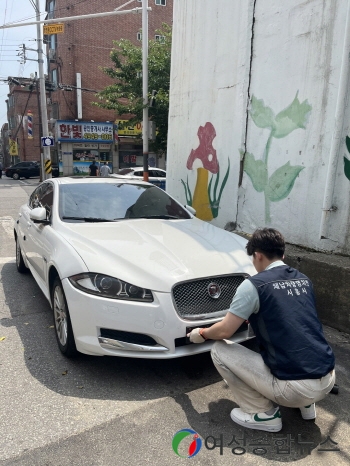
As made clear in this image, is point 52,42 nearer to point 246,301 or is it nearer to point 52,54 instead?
point 52,54

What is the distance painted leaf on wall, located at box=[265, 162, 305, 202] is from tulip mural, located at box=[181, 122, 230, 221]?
1.22 meters

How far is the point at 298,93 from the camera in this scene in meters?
5.36

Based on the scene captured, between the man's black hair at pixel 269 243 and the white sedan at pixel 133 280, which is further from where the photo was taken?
the white sedan at pixel 133 280

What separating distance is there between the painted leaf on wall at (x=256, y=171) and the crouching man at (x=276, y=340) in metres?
3.74

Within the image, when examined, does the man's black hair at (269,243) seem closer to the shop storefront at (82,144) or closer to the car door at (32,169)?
the shop storefront at (82,144)

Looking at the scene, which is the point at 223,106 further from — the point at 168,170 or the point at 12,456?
the point at 12,456

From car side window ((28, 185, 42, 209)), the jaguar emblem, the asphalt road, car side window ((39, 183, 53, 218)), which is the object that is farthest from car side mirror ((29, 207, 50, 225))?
the jaguar emblem

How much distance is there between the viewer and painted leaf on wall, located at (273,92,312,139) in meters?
5.26

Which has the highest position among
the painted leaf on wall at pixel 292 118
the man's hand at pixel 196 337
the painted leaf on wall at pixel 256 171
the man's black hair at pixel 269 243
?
the painted leaf on wall at pixel 292 118

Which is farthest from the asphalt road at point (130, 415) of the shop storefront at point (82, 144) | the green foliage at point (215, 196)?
the shop storefront at point (82, 144)

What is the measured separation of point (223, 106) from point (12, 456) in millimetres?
6274

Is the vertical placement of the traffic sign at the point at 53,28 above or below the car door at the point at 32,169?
above

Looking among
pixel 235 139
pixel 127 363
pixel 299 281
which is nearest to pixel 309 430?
pixel 299 281

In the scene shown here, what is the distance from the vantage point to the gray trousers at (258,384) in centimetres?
241
